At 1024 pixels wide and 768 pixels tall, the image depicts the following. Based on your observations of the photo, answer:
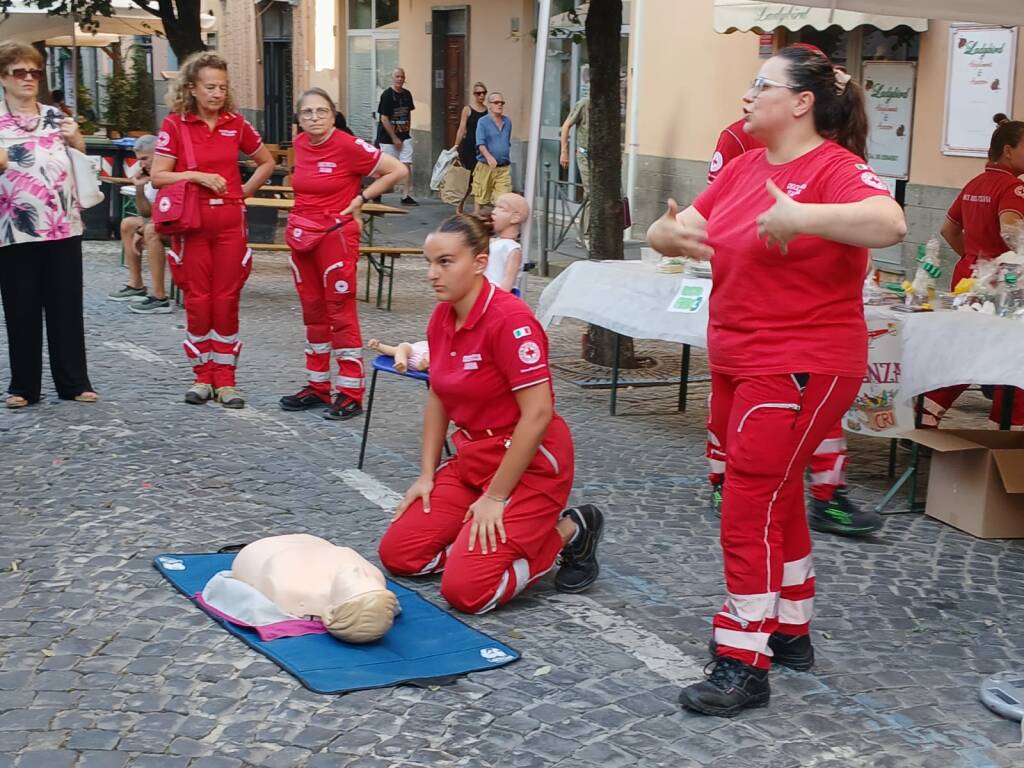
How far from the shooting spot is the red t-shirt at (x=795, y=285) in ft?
13.5

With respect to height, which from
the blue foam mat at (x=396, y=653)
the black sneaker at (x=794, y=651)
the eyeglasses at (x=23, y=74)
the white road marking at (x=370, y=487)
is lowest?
the white road marking at (x=370, y=487)

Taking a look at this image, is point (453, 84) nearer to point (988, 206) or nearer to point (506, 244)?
point (988, 206)

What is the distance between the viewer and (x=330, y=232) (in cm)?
794

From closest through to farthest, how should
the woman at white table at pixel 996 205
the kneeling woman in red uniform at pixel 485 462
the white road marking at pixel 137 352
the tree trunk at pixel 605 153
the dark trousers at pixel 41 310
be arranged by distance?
the kneeling woman in red uniform at pixel 485 462, the woman at white table at pixel 996 205, the dark trousers at pixel 41 310, the white road marking at pixel 137 352, the tree trunk at pixel 605 153

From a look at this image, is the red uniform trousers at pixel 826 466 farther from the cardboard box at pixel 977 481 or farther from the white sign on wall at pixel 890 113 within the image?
the white sign on wall at pixel 890 113

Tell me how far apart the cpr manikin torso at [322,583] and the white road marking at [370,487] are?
4.08 feet

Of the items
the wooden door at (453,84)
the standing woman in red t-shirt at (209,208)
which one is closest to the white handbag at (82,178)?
the standing woman in red t-shirt at (209,208)

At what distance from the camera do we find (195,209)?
7898mm

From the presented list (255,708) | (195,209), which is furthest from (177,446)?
(255,708)

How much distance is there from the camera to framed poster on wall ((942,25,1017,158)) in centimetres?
1188

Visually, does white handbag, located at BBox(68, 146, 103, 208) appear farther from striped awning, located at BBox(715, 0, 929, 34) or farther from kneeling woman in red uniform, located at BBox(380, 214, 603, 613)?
striped awning, located at BBox(715, 0, 929, 34)

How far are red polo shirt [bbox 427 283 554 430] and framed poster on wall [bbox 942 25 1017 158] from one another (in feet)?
26.2

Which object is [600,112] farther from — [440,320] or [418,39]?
[418,39]

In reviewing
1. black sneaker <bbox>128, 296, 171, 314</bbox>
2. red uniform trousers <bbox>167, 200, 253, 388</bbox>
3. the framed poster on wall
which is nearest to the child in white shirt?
red uniform trousers <bbox>167, 200, 253, 388</bbox>
